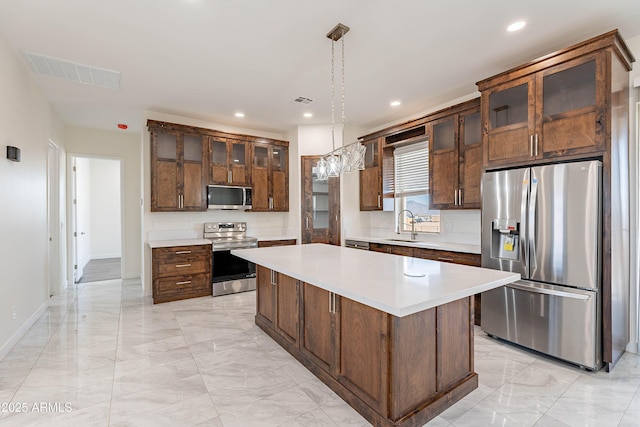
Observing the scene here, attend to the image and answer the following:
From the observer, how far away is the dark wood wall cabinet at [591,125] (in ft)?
7.73

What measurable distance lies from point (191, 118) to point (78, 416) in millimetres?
4195

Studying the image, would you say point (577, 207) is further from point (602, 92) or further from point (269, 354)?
point (269, 354)

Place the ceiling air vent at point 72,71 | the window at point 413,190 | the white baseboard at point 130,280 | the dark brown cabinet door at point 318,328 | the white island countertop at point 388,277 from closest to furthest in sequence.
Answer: the white island countertop at point 388,277 < the dark brown cabinet door at point 318,328 < the ceiling air vent at point 72,71 < the window at point 413,190 < the white baseboard at point 130,280

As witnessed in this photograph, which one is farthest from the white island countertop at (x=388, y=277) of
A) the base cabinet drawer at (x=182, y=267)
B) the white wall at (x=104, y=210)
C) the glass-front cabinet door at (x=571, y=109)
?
the white wall at (x=104, y=210)

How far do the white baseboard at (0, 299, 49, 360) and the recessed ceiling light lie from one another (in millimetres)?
5177

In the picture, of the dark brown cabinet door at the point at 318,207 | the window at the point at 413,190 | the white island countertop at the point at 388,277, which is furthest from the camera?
the dark brown cabinet door at the point at 318,207

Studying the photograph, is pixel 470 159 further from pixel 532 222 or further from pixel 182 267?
pixel 182 267

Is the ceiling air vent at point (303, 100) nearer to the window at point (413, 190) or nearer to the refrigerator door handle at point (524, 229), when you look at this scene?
the window at point (413, 190)

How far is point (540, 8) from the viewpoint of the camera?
2307 millimetres

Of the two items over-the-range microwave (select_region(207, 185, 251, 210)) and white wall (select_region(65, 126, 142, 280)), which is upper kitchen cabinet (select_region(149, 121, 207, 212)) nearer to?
over-the-range microwave (select_region(207, 185, 251, 210))

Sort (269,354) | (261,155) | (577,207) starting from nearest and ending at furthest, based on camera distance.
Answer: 1. (577,207)
2. (269,354)
3. (261,155)

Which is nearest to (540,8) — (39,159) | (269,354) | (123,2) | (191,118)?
(123,2)

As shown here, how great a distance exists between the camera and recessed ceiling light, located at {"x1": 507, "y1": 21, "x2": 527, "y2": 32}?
249 centimetres

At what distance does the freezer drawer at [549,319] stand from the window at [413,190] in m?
1.73
